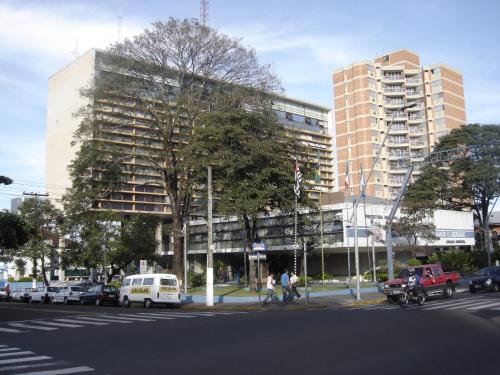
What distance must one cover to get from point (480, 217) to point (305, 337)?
63979mm

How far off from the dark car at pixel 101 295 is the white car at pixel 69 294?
1157 mm

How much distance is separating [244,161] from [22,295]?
2632cm

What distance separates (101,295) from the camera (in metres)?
36.0

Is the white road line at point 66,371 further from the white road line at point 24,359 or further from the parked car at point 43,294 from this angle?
the parked car at point 43,294

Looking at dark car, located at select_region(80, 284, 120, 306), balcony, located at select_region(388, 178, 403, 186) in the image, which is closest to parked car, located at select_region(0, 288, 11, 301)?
dark car, located at select_region(80, 284, 120, 306)

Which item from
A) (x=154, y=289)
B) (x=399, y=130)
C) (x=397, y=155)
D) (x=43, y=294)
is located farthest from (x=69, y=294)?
(x=399, y=130)

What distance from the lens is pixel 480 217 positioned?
70312 mm

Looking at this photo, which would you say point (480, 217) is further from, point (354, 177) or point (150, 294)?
point (150, 294)

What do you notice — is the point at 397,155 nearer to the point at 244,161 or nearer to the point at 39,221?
the point at 39,221

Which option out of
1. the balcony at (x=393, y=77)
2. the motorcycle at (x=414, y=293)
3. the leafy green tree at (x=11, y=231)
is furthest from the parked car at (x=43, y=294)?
the balcony at (x=393, y=77)

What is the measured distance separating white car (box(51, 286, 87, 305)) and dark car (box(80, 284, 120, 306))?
1.16m

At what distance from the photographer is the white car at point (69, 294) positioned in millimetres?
38438

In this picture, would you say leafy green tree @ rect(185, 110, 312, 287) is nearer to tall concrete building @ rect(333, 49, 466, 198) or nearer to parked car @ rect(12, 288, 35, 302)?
parked car @ rect(12, 288, 35, 302)

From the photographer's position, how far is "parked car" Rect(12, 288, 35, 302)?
153 feet
